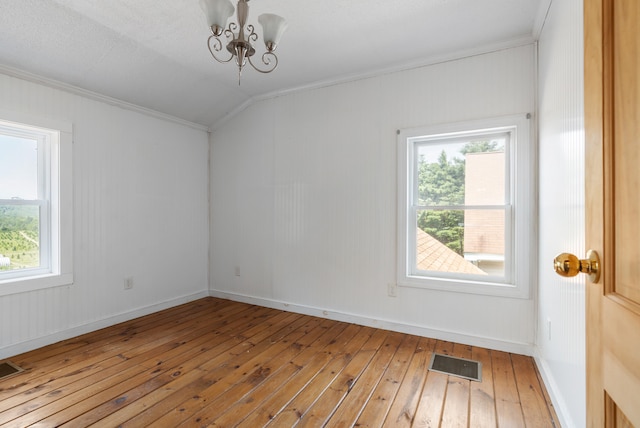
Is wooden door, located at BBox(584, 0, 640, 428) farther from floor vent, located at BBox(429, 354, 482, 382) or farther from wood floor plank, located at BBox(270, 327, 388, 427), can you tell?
floor vent, located at BBox(429, 354, 482, 382)

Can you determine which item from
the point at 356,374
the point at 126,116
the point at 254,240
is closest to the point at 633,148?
the point at 356,374

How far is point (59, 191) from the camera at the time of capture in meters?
2.78

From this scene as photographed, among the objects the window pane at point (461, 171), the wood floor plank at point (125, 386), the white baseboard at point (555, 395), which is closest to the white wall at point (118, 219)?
the wood floor plank at point (125, 386)

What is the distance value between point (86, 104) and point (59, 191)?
87 cm

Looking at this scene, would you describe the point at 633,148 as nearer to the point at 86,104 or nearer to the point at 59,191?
the point at 59,191

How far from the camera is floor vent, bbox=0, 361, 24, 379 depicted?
2.20 metres

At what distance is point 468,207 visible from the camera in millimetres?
2793

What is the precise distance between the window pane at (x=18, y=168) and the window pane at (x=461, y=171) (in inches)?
136

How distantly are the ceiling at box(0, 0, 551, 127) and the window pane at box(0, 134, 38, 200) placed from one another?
591mm

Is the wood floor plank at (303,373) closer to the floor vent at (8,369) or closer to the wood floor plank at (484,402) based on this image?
the wood floor plank at (484,402)

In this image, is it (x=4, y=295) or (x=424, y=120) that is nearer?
(x=4, y=295)

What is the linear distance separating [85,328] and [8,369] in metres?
0.67

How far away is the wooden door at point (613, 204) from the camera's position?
1.82 feet

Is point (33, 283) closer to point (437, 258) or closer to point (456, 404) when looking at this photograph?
point (456, 404)
